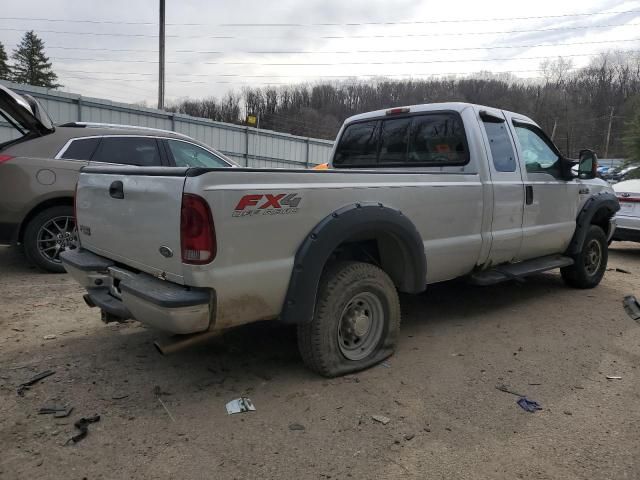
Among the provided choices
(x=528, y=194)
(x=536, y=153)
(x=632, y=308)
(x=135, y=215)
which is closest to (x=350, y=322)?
(x=135, y=215)

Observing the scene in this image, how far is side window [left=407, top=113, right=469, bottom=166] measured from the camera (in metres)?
4.36

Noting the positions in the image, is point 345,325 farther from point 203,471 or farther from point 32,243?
point 32,243

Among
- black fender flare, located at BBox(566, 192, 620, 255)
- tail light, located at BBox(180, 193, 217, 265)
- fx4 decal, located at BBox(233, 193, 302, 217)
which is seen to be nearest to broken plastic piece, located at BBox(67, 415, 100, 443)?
tail light, located at BBox(180, 193, 217, 265)

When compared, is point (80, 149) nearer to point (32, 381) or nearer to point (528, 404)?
point (32, 381)

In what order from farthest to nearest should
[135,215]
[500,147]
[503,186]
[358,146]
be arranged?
1. [358,146]
2. [500,147]
3. [503,186]
4. [135,215]

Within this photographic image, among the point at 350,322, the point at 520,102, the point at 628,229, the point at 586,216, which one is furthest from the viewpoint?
the point at 520,102

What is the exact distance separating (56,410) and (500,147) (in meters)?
4.18

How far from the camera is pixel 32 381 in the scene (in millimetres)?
3186

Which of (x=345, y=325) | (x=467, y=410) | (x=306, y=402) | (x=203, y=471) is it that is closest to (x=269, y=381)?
(x=306, y=402)

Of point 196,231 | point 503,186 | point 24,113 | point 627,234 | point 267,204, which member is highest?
point 24,113

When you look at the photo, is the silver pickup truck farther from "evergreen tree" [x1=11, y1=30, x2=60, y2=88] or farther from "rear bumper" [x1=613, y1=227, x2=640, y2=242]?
"evergreen tree" [x1=11, y1=30, x2=60, y2=88]

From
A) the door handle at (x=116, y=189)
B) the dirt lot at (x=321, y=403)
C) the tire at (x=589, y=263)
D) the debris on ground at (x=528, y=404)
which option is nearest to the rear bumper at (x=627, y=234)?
the tire at (x=589, y=263)

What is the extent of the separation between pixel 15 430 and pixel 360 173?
8.34ft

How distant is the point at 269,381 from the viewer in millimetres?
3297
